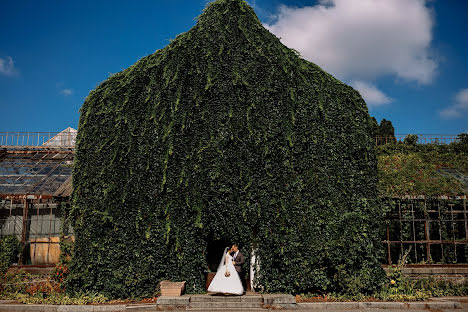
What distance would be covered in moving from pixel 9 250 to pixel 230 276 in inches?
320

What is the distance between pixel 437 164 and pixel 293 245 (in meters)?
9.73

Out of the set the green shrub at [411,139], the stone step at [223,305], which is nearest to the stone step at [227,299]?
the stone step at [223,305]

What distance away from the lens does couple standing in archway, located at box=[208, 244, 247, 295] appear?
31.2ft

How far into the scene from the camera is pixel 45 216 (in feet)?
45.4

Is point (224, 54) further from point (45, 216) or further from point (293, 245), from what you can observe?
point (45, 216)

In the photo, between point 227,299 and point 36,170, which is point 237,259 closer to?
point 227,299

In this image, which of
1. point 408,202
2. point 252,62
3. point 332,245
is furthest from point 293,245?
point 252,62

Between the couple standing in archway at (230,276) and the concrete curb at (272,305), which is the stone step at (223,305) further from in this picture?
the couple standing in archway at (230,276)

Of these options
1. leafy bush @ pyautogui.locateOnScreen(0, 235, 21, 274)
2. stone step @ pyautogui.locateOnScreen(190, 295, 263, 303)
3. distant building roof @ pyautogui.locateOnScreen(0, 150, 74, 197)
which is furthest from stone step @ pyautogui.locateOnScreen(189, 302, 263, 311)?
distant building roof @ pyautogui.locateOnScreen(0, 150, 74, 197)

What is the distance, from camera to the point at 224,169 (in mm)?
10430

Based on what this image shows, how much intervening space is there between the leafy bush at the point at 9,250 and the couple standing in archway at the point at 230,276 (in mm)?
7215

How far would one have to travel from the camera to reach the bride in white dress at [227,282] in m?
9.50

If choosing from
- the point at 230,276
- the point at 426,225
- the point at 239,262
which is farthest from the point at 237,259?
the point at 426,225

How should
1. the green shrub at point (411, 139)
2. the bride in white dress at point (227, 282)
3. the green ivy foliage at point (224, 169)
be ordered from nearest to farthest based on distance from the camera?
the bride in white dress at point (227, 282) < the green ivy foliage at point (224, 169) < the green shrub at point (411, 139)
